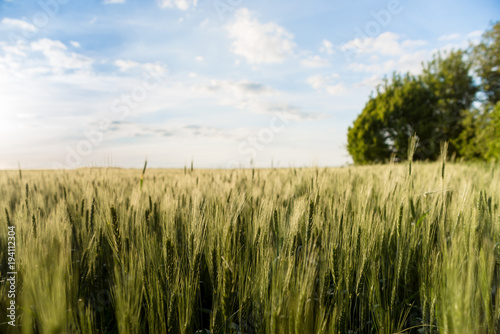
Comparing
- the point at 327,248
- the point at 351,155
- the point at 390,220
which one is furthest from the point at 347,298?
the point at 351,155

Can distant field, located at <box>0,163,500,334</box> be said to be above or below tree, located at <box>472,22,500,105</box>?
below

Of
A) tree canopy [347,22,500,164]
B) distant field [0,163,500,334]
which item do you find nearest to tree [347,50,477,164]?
tree canopy [347,22,500,164]

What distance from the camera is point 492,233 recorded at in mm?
1789

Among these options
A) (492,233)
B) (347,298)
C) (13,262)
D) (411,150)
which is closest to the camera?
(347,298)

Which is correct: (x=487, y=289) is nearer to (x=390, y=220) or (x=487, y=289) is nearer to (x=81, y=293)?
(x=390, y=220)

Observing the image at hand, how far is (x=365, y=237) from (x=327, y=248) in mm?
193

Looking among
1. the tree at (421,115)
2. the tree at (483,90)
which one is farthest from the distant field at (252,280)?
the tree at (421,115)

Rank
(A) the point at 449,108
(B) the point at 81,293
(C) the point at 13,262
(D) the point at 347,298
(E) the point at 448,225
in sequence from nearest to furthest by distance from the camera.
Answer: (D) the point at 347,298 < (B) the point at 81,293 < (C) the point at 13,262 < (E) the point at 448,225 < (A) the point at 449,108

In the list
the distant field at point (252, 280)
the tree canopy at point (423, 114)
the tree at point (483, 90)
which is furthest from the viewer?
the tree canopy at point (423, 114)

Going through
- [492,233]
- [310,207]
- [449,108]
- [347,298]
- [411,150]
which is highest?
[449,108]

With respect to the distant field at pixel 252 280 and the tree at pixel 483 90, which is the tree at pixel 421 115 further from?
the distant field at pixel 252 280

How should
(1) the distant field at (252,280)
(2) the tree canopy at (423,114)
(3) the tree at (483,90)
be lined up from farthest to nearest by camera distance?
1. (2) the tree canopy at (423,114)
2. (3) the tree at (483,90)
3. (1) the distant field at (252,280)

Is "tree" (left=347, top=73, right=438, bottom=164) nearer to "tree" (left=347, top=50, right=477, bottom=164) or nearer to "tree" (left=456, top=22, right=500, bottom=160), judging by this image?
"tree" (left=347, top=50, right=477, bottom=164)

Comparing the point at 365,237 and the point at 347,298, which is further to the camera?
the point at 365,237
